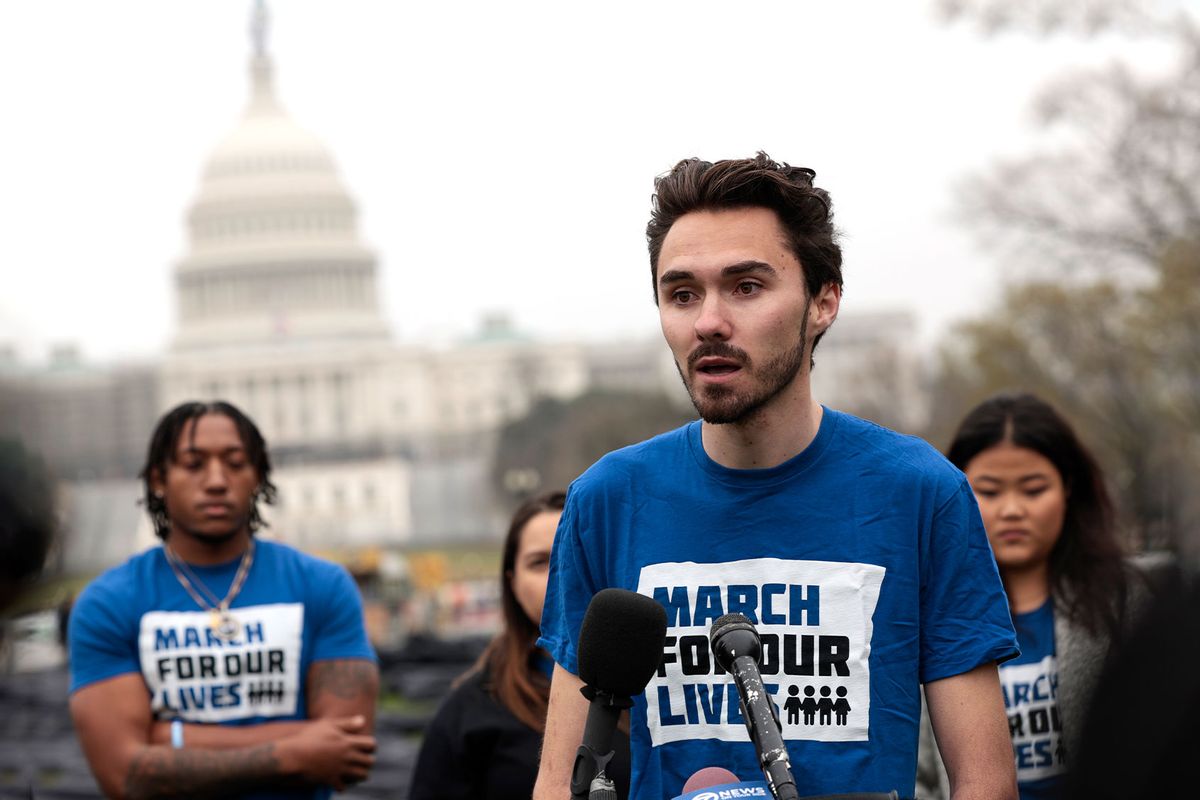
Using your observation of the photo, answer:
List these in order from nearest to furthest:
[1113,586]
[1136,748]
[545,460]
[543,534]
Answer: [1136,748], [1113,586], [543,534], [545,460]

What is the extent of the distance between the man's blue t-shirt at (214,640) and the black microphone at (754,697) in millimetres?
2093

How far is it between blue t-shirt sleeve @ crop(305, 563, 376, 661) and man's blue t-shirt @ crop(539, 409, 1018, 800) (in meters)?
1.72

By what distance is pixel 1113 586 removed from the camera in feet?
13.2

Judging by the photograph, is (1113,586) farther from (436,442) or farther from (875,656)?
(436,442)

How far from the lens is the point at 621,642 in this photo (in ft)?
7.60

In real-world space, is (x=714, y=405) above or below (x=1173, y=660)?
above

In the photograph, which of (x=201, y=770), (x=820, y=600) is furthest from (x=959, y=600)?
(x=201, y=770)

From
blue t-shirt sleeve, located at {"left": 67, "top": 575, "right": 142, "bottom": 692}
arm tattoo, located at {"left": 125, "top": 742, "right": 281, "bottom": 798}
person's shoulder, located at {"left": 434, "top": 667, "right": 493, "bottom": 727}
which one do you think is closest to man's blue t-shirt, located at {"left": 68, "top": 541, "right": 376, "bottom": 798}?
blue t-shirt sleeve, located at {"left": 67, "top": 575, "right": 142, "bottom": 692}

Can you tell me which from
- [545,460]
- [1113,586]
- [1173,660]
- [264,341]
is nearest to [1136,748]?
[1173,660]

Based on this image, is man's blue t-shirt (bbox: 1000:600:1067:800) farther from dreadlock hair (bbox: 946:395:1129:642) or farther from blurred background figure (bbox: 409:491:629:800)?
blurred background figure (bbox: 409:491:629:800)

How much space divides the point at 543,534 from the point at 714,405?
6.31 feet

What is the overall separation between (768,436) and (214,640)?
1.92m

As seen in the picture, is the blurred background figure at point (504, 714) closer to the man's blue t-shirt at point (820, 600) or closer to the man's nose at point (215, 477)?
the man's nose at point (215, 477)

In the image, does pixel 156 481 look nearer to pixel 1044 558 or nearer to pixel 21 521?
pixel 1044 558
